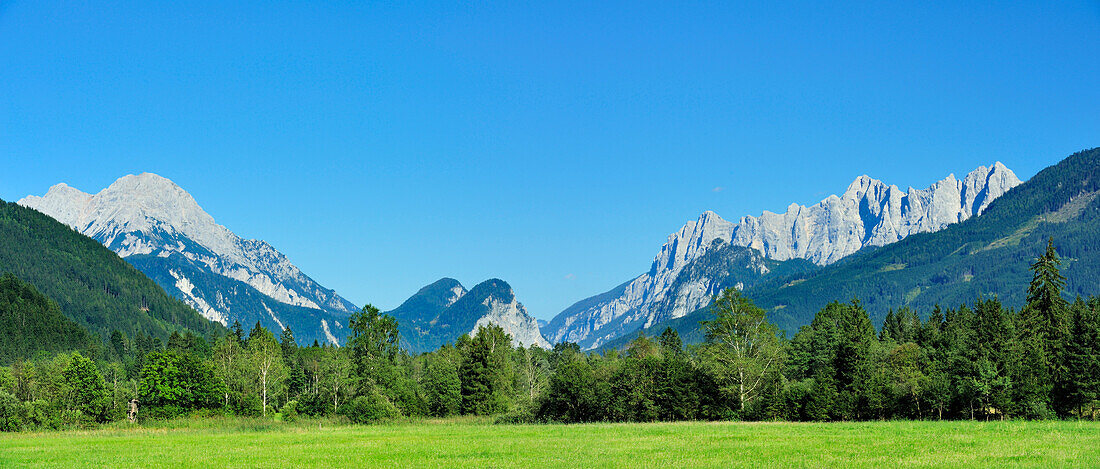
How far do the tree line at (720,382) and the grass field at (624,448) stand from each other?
11714 millimetres

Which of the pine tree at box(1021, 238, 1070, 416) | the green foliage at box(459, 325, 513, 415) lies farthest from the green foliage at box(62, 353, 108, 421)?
the pine tree at box(1021, 238, 1070, 416)

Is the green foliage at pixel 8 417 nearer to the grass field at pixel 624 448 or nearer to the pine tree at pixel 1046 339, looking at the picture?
the grass field at pixel 624 448

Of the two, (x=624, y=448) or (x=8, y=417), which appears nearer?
(x=624, y=448)

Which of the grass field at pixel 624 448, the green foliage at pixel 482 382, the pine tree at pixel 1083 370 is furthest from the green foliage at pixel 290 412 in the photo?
the pine tree at pixel 1083 370

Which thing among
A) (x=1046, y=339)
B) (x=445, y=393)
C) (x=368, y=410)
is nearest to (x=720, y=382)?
(x=1046, y=339)

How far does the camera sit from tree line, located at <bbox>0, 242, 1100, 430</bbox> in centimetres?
7631

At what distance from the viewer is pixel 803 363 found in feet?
365

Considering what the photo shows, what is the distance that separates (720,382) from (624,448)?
39658 millimetres

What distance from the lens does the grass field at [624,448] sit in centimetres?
4266

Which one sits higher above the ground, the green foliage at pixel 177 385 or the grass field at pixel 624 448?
the green foliage at pixel 177 385

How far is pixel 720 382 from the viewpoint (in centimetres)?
8788

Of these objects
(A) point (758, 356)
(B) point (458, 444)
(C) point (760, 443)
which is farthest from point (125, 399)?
(C) point (760, 443)

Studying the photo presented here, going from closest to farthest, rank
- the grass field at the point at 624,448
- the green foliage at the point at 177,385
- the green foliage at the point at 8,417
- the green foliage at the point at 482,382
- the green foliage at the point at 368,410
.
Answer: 1. the grass field at the point at 624,448
2. the green foliage at the point at 8,417
3. the green foliage at the point at 368,410
4. the green foliage at the point at 177,385
5. the green foliage at the point at 482,382

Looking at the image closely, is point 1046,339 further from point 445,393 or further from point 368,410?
point 368,410
